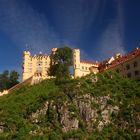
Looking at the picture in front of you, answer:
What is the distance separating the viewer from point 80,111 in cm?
8331

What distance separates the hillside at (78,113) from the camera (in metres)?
77.6

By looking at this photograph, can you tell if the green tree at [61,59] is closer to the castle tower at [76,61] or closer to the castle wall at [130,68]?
the castle tower at [76,61]

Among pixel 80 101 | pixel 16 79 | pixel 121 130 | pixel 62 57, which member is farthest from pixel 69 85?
pixel 16 79

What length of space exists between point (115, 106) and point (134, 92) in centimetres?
699

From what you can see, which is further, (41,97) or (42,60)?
(42,60)

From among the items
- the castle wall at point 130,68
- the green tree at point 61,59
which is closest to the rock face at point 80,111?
the castle wall at point 130,68

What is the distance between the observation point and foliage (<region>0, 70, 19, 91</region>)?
129875mm

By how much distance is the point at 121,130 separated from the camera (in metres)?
77.8

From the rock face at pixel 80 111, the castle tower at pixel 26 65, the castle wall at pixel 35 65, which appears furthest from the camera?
the castle tower at pixel 26 65

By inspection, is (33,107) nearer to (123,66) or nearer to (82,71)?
(123,66)

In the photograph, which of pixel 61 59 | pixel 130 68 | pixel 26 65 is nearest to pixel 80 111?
pixel 130 68

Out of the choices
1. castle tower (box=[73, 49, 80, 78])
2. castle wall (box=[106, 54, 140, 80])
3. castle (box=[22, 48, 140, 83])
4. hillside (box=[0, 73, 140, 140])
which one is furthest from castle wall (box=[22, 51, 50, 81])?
hillside (box=[0, 73, 140, 140])

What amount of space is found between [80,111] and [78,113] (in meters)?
0.80

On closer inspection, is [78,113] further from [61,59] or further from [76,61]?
[76,61]
